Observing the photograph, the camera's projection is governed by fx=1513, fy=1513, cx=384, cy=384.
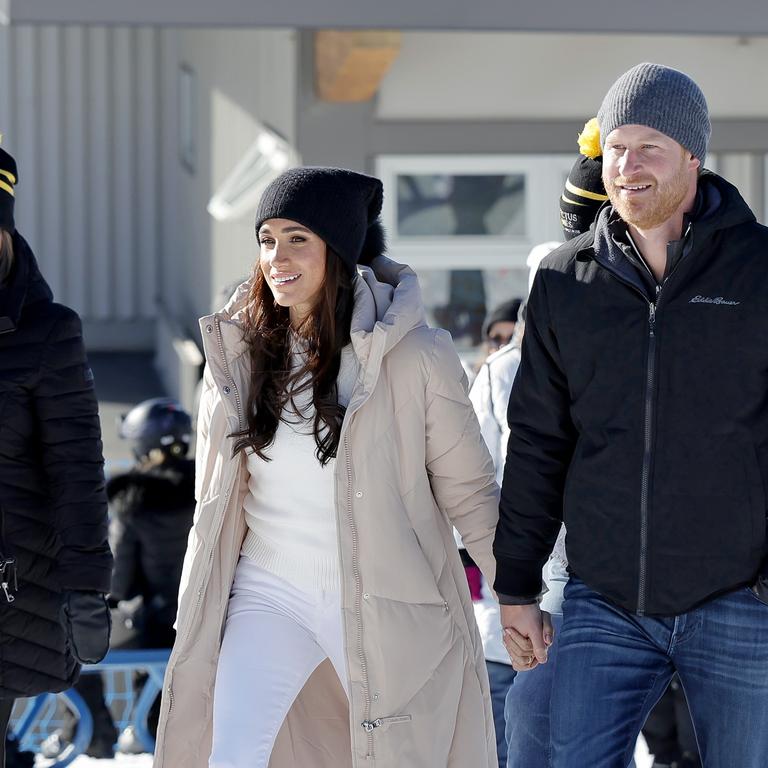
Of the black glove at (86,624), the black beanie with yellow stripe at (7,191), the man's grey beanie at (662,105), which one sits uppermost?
the man's grey beanie at (662,105)

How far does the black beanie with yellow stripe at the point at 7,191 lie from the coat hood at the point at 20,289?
5cm

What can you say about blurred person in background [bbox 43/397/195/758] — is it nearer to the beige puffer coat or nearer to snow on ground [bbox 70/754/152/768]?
snow on ground [bbox 70/754/152/768]

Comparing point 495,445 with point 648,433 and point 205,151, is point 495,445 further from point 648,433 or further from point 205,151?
point 205,151

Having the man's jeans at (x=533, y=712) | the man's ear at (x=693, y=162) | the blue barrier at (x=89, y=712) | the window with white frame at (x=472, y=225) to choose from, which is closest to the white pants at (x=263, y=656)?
the man's jeans at (x=533, y=712)

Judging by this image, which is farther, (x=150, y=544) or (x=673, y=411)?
(x=150, y=544)

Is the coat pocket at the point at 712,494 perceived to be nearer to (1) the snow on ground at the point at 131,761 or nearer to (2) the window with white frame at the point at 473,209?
(1) the snow on ground at the point at 131,761

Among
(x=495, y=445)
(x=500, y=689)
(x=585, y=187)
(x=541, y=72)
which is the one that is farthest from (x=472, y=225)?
(x=585, y=187)

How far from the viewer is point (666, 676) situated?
3049 millimetres

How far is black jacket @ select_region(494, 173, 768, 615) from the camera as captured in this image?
2.87 m

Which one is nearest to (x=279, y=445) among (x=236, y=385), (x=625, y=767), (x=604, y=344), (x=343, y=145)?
(x=236, y=385)

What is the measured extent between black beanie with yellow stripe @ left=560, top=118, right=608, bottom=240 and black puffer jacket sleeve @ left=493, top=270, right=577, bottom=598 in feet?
1.94

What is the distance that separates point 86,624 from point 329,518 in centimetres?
68

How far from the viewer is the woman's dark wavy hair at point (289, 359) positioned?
331 cm

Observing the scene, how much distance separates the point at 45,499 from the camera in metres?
3.62
